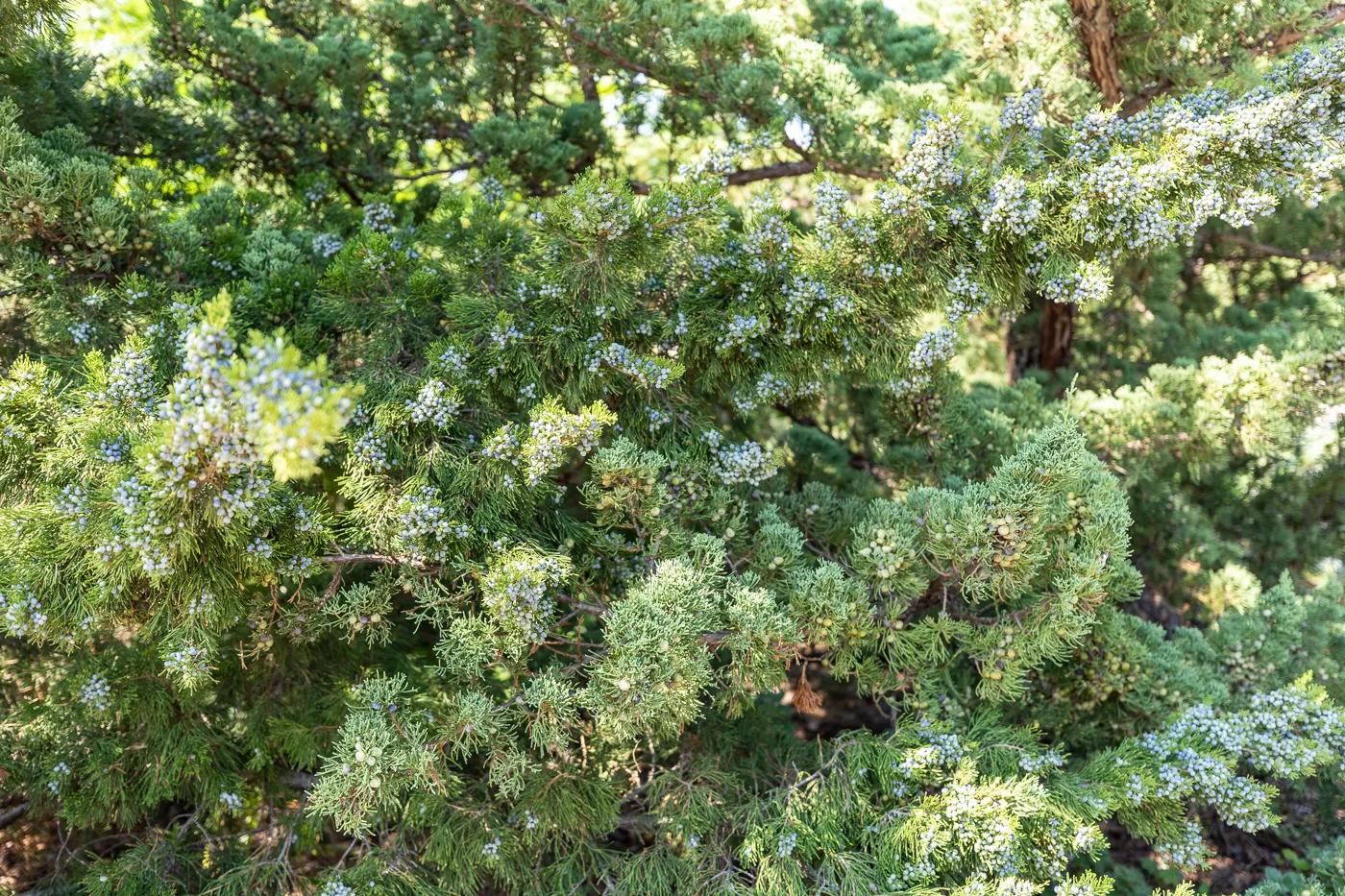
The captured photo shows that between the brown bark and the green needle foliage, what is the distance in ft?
2.76

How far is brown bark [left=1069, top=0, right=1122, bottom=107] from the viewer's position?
3.54 meters

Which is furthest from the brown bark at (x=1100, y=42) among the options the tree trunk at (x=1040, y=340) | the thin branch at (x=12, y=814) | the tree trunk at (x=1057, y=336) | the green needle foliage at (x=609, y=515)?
the thin branch at (x=12, y=814)

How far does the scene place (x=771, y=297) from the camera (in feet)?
9.33

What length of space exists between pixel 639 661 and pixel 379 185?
327cm

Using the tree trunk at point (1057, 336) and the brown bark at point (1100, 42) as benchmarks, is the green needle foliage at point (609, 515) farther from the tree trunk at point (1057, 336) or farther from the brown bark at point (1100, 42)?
the tree trunk at point (1057, 336)

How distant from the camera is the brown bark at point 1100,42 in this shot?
3545 millimetres

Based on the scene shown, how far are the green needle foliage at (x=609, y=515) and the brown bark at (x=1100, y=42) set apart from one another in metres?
0.84

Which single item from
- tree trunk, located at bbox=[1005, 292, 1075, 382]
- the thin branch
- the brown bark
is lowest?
the thin branch

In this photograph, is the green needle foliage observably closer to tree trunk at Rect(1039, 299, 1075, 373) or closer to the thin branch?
the thin branch

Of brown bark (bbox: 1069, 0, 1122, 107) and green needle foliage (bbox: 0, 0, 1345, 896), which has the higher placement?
brown bark (bbox: 1069, 0, 1122, 107)

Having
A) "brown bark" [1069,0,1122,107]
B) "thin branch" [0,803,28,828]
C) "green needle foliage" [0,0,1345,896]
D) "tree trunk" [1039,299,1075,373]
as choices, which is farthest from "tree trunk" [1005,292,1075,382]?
"thin branch" [0,803,28,828]

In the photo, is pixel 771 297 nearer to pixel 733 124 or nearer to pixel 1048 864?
pixel 733 124

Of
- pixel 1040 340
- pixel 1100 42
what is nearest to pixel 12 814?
pixel 1100 42

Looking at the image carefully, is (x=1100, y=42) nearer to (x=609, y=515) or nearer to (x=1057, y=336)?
(x=1057, y=336)
